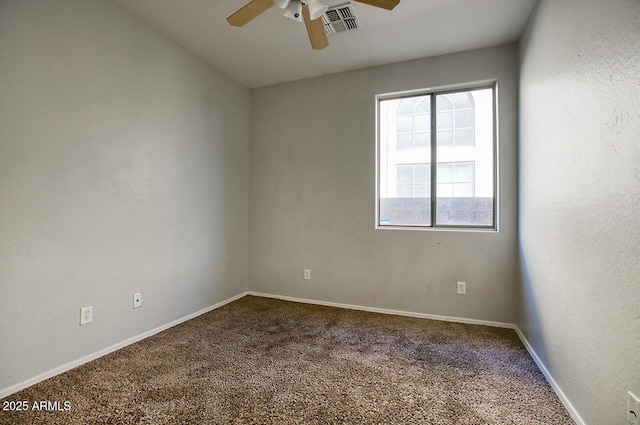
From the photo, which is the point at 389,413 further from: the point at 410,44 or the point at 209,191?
the point at 410,44

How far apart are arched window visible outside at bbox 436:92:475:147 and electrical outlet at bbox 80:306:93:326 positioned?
3374 millimetres

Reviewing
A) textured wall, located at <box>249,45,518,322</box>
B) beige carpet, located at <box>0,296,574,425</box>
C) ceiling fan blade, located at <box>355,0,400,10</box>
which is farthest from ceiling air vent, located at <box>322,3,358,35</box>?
beige carpet, located at <box>0,296,574,425</box>

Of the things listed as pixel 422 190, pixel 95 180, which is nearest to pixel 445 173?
pixel 422 190

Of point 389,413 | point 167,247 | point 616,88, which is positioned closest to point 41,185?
point 167,247

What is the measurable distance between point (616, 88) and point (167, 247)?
10.2 ft

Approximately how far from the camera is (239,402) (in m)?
1.60

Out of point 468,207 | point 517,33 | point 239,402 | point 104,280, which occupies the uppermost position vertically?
point 517,33

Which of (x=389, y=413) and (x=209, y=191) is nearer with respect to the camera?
(x=389, y=413)

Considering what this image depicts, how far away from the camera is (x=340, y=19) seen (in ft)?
7.77

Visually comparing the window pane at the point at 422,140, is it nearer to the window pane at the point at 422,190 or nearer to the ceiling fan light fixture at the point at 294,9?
the window pane at the point at 422,190

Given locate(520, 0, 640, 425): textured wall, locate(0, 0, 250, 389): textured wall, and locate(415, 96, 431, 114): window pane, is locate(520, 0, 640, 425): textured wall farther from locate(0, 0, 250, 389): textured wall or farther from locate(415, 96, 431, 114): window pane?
locate(0, 0, 250, 389): textured wall

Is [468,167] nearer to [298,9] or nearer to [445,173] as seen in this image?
[445,173]

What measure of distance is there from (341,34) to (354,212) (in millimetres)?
1731

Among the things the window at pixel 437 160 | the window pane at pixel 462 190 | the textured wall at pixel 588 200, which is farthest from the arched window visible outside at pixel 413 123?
the textured wall at pixel 588 200
